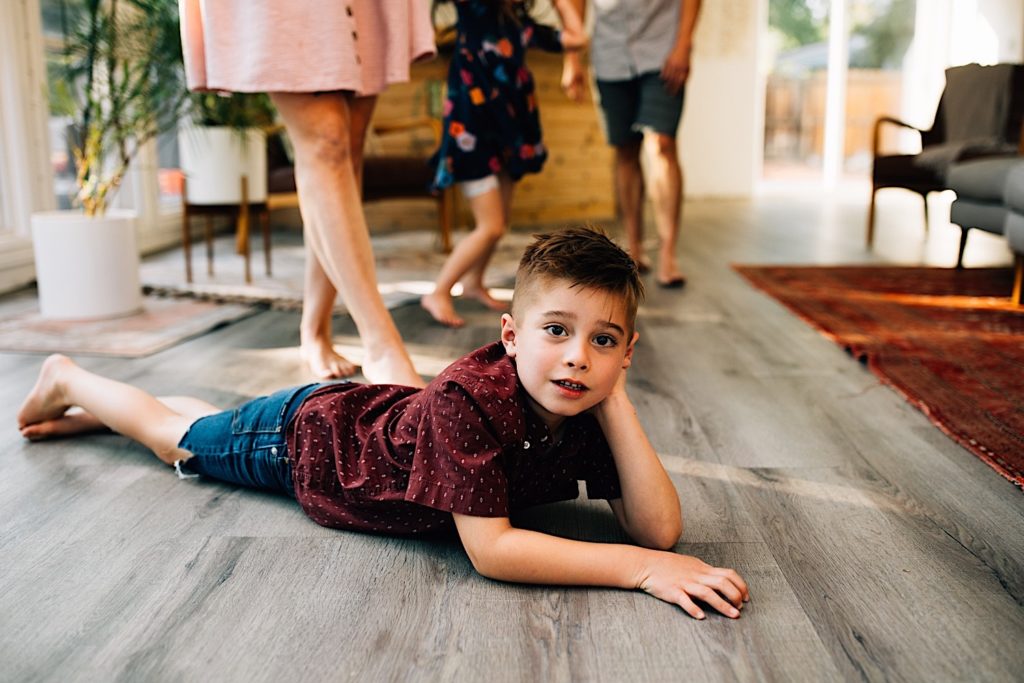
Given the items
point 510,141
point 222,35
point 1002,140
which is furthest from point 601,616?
point 1002,140

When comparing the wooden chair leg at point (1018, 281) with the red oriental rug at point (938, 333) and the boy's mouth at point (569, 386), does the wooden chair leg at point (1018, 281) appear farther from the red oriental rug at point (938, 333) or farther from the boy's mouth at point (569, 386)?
the boy's mouth at point (569, 386)

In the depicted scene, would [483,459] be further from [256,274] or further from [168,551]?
[256,274]

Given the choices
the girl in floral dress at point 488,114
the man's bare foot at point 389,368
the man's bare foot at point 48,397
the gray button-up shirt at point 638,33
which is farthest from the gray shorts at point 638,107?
the man's bare foot at point 48,397

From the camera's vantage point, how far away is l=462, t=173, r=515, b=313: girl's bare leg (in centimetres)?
279

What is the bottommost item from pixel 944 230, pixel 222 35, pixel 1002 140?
pixel 944 230

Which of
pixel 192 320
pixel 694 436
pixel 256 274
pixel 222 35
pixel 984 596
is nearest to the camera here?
pixel 984 596

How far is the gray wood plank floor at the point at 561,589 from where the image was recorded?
924 mm

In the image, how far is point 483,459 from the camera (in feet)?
3.48

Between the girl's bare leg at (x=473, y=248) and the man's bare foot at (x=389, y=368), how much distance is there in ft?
2.47

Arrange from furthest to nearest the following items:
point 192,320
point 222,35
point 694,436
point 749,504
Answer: point 192,320, point 222,35, point 694,436, point 749,504

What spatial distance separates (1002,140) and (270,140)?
10.3 ft

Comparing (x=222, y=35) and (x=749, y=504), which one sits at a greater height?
(x=222, y=35)

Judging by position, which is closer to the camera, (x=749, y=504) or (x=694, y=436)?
(x=749, y=504)

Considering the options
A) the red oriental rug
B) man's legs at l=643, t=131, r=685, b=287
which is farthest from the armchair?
man's legs at l=643, t=131, r=685, b=287
